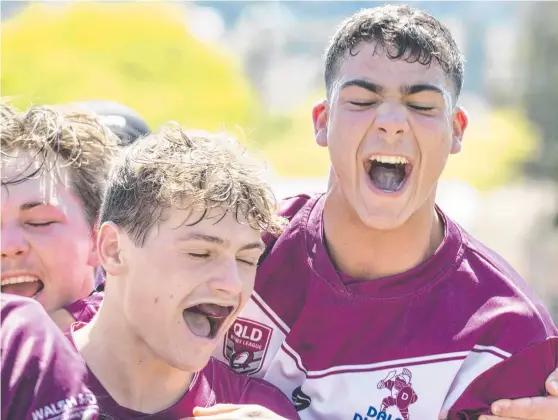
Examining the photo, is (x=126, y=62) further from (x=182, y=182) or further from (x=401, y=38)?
(x=182, y=182)

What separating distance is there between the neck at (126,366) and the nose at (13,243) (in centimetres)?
44

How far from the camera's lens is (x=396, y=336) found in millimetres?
3068

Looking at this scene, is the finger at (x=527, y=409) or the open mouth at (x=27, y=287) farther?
the open mouth at (x=27, y=287)

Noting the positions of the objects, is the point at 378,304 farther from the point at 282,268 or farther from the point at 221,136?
the point at 221,136

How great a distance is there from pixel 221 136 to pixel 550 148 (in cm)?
1703

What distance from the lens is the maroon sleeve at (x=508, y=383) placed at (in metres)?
2.97

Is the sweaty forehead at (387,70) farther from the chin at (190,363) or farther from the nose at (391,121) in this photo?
the chin at (190,363)

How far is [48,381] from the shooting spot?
83.0 inches

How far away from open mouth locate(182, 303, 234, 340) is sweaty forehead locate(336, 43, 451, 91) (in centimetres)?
96

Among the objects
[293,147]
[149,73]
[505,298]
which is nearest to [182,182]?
[505,298]

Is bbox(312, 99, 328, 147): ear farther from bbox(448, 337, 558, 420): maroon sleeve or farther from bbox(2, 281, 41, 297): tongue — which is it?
bbox(2, 281, 41, 297): tongue

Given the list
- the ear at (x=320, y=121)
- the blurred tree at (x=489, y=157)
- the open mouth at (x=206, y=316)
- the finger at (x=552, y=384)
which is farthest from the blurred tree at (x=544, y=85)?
the open mouth at (x=206, y=316)

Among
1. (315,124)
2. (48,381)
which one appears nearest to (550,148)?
(315,124)

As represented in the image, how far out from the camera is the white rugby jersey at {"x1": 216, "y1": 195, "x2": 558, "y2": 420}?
9.80 ft
